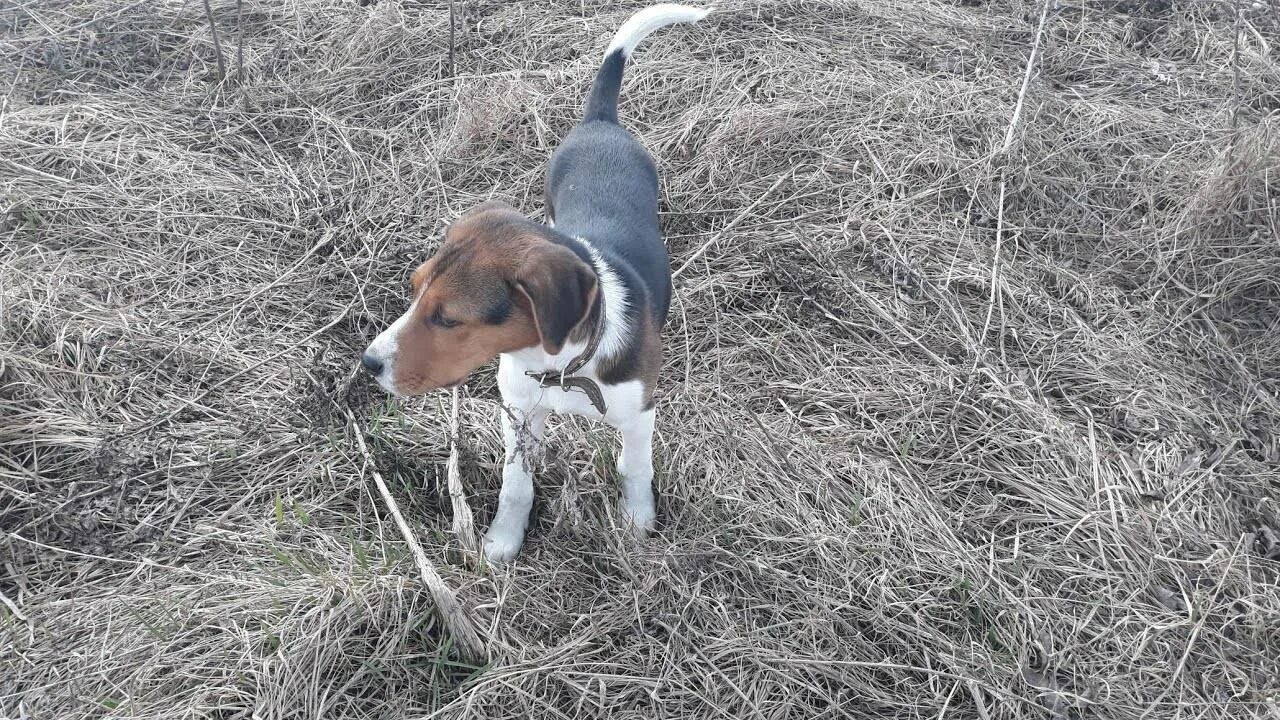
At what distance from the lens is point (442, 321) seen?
291 centimetres

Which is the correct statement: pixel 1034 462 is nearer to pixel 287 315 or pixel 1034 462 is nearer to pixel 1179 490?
pixel 1179 490

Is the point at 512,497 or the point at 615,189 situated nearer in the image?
the point at 512,497

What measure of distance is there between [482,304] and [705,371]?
1.73m

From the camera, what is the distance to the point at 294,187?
17.1 feet

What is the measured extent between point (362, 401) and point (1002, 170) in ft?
12.0

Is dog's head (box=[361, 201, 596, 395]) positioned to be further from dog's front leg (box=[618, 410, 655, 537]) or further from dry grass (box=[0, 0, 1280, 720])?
dry grass (box=[0, 0, 1280, 720])

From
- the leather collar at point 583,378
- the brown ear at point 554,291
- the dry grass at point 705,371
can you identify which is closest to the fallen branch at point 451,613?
the dry grass at point 705,371

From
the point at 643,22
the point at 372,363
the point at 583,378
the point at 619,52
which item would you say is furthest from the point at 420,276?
the point at 643,22

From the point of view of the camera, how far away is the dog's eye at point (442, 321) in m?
2.90

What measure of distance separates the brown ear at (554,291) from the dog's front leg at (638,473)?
0.71 metres

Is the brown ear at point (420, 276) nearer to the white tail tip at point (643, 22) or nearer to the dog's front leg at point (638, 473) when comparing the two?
the dog's front leg at point (638, 473)

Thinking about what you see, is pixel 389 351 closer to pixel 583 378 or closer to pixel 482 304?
pixel 482 304

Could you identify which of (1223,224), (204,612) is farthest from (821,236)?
(204,612)

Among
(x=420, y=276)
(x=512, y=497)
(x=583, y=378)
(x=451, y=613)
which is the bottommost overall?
(x=512, y=497)
